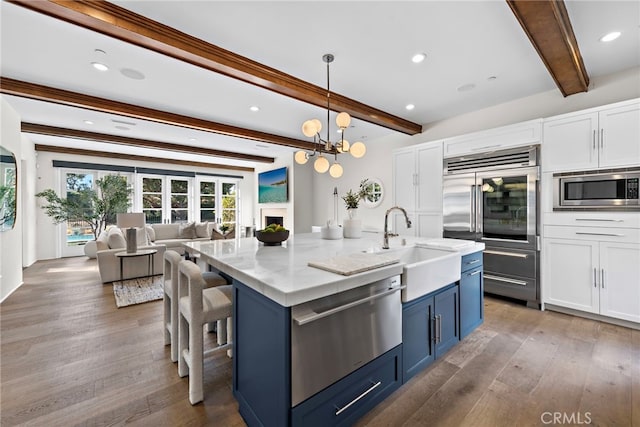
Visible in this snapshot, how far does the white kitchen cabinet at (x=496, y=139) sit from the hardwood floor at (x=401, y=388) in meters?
2.06

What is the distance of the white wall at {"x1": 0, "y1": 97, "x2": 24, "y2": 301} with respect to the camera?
340 cm

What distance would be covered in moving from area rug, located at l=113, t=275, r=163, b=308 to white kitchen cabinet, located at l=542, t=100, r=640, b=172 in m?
5.23

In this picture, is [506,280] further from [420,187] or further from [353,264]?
[353,264]

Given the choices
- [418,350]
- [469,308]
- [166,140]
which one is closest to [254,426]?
[418,350]

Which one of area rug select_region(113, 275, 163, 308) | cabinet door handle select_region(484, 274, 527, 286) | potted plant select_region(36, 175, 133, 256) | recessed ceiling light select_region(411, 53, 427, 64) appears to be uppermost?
recessed ceiling light select_region(411, 53, 427, 64)

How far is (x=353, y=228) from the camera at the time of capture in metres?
2.93

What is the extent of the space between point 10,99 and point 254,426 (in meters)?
5.03

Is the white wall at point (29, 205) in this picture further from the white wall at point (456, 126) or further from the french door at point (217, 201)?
the white wall at point (456, 126)

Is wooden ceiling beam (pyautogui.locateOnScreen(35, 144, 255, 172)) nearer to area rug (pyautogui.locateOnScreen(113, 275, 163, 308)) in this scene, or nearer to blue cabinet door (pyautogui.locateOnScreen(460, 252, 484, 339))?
area rug (pyautogui.locateOnScreen(113, 275, 163, 308))

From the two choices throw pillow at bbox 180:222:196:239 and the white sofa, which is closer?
the white sofa

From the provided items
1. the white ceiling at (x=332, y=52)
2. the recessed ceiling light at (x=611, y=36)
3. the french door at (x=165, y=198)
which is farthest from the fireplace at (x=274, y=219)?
the recessed ceiling light at (x=611, y=36)

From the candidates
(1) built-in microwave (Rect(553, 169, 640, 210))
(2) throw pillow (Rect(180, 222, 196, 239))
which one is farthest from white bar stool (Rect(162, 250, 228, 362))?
(2) throw pillow (Rect(180, 222, 196, 239))

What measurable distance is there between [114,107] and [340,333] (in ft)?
14.1

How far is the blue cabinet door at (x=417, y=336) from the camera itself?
5.64ft
